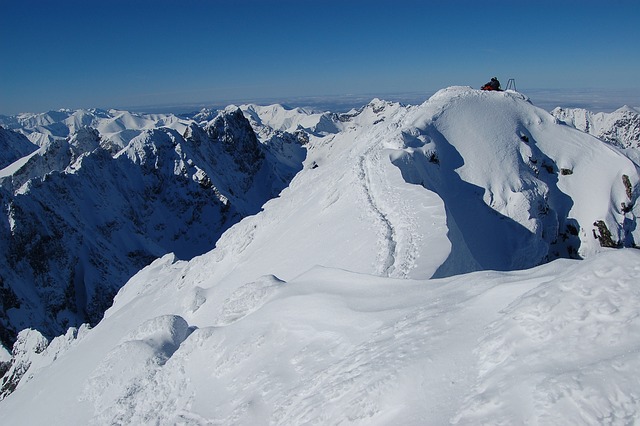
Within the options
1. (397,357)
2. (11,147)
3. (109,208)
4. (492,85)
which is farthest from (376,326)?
Answer: (11,147)

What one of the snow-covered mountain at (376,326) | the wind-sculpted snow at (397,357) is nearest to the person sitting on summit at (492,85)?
the snow-covered mountain at (376,326)

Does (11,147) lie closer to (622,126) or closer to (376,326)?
(376,326)

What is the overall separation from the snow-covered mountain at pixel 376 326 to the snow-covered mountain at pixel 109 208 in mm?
A: 43476

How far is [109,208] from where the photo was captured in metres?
99.6

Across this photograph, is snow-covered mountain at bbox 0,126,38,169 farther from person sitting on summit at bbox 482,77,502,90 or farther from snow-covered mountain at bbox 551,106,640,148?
snow-covered mountain at bbox 551,106,640,148

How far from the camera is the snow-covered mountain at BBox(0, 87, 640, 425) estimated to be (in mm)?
6086

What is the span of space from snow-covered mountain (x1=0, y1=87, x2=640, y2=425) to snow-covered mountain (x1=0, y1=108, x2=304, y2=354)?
43476 millimetres

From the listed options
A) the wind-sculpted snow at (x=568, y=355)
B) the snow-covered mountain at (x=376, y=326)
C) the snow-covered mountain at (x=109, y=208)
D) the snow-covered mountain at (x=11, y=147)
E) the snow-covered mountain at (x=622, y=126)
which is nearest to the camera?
the wind-sculpted snow at (x=568, y=355)

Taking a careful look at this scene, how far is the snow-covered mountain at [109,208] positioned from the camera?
70.2m

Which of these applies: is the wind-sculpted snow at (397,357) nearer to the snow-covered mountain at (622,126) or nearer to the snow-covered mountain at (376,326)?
the snow-covered mountain at (376,326)

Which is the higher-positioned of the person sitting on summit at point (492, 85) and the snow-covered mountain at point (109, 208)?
the person sitting on summit at point (492, 85)

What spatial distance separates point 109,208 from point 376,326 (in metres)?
104

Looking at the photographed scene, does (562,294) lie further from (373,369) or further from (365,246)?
(365,246)

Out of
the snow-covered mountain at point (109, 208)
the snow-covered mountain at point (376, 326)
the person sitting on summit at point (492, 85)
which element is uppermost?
the person sitting on summit at point (492, 85)
